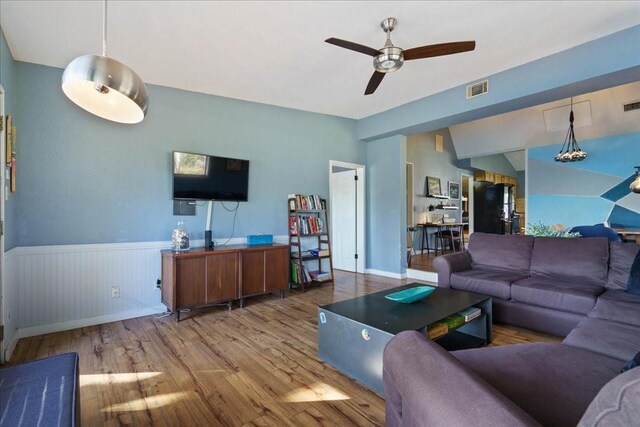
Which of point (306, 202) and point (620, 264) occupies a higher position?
point (306, 202)

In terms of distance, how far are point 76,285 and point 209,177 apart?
1.73 metres

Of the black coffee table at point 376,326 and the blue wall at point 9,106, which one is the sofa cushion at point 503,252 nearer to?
the black coffee table at point 376,326

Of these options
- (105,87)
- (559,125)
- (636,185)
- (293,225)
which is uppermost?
(559,125)

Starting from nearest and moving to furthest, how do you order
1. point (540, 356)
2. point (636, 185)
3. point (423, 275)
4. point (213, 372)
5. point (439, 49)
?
point (540, 356)
point (213, 372)
point (439, 49)
point (636, 185)
point (423, 275)

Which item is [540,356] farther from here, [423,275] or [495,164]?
[495,164]

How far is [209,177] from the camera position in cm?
370

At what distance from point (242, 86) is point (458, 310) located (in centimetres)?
336

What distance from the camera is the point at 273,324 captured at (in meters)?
3.07

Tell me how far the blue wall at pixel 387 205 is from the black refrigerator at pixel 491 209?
452cm

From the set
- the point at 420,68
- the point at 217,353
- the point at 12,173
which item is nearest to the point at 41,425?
the point at 217,353

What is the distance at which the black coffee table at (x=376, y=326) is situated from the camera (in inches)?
74.0

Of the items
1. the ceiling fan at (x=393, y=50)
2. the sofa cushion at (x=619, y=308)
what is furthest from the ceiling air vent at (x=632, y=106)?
the ceiling fan at (x=393, y=50)

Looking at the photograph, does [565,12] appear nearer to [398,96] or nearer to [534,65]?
[534,65]

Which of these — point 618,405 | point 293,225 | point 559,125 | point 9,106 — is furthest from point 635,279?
point 9,106
